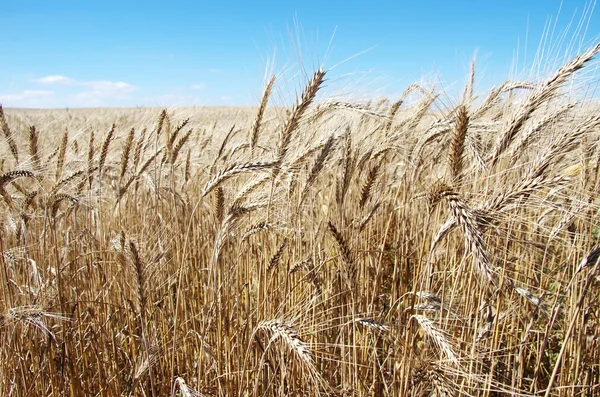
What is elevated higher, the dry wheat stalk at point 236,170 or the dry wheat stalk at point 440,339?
the dry wheat stalk at point 236,170

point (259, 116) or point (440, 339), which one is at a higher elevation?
point (259, 116)

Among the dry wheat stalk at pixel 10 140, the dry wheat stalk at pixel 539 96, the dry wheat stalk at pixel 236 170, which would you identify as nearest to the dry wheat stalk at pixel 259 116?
the dry wheat stalk at pixel 236 170

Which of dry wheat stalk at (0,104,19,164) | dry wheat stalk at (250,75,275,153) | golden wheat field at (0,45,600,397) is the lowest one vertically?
golden wheat field at (0,45,600,397)

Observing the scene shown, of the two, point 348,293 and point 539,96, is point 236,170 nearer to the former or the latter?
point 348,293

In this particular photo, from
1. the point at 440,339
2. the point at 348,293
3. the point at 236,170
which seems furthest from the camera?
the point at 348,293

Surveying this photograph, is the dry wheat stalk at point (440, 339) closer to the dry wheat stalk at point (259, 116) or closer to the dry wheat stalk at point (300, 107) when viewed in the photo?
the dry wheat stalk at point (300, 107)

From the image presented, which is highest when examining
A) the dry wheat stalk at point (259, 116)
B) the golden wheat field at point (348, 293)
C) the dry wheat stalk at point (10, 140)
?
the dry wheat stalk at point (259, 116)

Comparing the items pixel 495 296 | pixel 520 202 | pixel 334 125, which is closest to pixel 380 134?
pixel 334 125

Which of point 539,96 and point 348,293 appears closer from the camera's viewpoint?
point 539,96

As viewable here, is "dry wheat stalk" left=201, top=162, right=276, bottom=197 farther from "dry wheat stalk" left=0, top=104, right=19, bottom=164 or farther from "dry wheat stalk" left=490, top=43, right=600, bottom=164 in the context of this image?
"dry wheat stalk" left=0, top=104, right=19, bottom=164

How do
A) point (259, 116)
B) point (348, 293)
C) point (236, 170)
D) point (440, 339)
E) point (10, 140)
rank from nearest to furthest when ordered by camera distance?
point (440, 339) < point (236, 170) < point (348, 293) < point (259, 116) < point (10, 140)

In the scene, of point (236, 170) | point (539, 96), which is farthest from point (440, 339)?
point (539, 96)

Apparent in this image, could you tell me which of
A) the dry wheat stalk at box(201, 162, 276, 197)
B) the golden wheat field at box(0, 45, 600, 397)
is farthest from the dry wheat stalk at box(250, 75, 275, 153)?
the dry wheat stalk at box(201, 162, 276, 197)

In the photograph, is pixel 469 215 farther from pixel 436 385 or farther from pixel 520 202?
pixel 436 385
